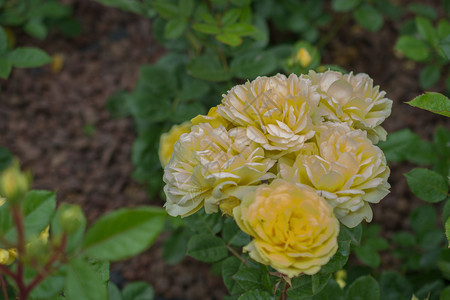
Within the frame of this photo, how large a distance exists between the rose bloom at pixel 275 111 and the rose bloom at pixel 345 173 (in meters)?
0.04

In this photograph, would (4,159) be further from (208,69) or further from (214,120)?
(214,120)

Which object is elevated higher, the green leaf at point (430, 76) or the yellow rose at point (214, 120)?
the yellow rose at point (214, 120)

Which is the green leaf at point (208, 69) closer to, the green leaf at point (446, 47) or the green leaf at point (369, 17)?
the green leaf at point (446, 47)

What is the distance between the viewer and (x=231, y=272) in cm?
107

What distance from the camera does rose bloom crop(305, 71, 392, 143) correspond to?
34.4 inches

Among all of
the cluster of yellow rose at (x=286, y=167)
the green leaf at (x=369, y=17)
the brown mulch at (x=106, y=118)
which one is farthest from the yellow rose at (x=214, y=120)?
the green leaf at (x=369, y=17)

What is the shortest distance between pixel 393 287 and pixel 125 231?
42.3 inches

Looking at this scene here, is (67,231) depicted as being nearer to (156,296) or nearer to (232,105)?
(232,105)

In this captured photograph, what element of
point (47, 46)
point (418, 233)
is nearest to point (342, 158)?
point (418, 233)

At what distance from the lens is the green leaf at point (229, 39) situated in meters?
1.36

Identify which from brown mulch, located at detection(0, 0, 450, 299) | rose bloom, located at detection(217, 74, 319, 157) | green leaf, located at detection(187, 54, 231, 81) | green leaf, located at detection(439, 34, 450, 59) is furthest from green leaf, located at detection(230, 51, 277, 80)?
brown mulch, located at detection(0, 0, 450, 299)

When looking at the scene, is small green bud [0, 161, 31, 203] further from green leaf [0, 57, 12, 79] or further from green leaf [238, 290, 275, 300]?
green leaf [0, 57, 12, 79]

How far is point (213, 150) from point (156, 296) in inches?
57.2

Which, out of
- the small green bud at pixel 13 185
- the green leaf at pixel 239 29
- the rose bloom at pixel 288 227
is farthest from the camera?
the green leaf at pixel 239 29
